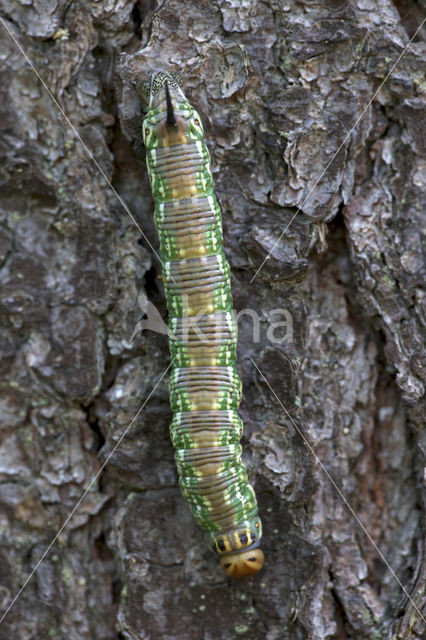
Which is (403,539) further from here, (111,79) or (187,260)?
(111,79)

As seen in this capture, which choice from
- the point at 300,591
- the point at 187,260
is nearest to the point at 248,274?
the point at 187,260

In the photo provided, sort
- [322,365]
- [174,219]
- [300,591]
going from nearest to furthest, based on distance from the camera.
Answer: [174,219] → [300,591] → [322,365]

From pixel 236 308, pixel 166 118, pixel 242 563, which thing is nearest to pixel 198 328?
pixel 236 308

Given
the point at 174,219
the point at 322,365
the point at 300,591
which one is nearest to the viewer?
the point at 174,219

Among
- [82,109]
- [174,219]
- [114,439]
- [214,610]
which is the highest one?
[82,109]

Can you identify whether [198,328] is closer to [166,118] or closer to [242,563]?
[166,118]

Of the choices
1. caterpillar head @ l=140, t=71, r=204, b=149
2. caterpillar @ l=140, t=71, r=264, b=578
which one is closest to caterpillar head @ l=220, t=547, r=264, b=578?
caterpillar @ l=140, t=71, r=264, b=578
